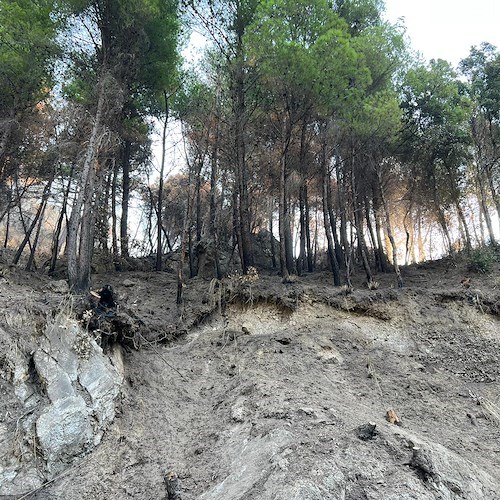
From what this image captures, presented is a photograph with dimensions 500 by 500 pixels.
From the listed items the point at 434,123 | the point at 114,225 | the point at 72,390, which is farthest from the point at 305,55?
the point at 72,390

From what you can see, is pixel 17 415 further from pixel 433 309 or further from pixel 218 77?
pixel 218 77

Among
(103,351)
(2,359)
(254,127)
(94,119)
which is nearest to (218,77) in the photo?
(254,127)

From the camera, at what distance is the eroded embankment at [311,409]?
540 cm

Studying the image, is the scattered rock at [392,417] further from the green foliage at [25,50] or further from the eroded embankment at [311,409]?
the green foliage at [25,50]

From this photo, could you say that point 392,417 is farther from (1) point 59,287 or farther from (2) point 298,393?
(1) point 59,287

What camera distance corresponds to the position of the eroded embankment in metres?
5.40

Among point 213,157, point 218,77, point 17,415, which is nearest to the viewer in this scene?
point 17,415

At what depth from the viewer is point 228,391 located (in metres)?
7.85

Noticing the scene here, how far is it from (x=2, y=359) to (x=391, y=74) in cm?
1305

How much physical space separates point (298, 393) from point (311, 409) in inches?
25.2

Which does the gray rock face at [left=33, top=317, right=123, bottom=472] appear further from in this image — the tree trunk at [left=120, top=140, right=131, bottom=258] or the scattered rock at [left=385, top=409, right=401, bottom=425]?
the tree trunk at [left=120, top=140, right=131, bottom=258]

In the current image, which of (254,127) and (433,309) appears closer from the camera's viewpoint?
(433,309)

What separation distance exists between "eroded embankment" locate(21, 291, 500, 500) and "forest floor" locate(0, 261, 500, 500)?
0.02 meters

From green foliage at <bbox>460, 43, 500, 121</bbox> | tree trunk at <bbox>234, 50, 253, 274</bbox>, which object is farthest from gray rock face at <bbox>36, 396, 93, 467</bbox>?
green foliage at <bbox>460, 43, 500, 121</bbox>
